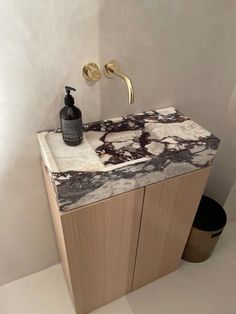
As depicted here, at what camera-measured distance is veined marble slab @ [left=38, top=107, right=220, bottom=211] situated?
0.70m

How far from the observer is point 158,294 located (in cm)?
127

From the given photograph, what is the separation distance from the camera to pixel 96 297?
44.8 inches

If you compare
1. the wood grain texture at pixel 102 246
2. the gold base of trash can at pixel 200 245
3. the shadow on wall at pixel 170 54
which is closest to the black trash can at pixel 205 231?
the gold base of trash can at pixel 200 245

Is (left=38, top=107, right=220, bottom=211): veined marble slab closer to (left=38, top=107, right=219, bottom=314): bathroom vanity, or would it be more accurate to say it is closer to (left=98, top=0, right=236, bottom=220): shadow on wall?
(left=38, top=107, right=219, bottom=314): bathroom vanity

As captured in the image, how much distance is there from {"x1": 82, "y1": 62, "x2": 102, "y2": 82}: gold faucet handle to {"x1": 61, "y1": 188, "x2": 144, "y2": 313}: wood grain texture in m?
0.41

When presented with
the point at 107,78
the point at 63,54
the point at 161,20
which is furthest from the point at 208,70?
the point at 63,54

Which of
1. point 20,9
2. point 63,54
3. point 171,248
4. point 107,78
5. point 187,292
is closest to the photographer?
point 20,9

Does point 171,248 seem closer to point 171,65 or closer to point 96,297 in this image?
point 96,297

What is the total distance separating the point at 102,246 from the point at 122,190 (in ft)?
0.91

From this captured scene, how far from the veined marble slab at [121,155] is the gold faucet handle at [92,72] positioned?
19 centimetres

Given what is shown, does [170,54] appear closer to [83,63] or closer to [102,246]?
[83,63]

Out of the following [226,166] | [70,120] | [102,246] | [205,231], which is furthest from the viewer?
[226,166]

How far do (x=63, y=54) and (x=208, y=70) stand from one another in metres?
0.65

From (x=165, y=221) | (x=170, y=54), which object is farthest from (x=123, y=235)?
(x=170, y=54)
